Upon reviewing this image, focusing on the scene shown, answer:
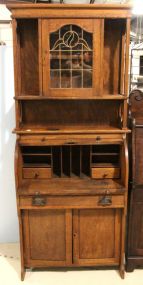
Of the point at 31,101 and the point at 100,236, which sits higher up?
the point at 31,101

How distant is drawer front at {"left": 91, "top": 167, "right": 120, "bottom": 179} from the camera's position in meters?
2.21

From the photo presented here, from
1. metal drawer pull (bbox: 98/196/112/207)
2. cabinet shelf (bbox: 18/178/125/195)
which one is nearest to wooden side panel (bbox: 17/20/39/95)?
cabinet shelf (bbox: 18/178/125/195)

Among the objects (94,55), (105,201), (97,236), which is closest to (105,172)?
(105,201)

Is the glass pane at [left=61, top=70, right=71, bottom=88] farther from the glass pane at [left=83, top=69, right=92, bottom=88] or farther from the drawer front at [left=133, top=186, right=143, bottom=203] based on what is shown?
the drawer front at [left=133, top=186, right=143, bottom=203]

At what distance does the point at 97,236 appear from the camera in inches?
85.1

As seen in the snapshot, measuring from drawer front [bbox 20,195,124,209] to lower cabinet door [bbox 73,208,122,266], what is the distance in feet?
0.22

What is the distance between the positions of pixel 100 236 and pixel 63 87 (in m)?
1.17

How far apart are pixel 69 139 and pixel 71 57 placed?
59cm

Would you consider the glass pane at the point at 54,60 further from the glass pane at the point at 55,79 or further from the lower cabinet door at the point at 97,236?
the lower cabinet door at the point at 97,236

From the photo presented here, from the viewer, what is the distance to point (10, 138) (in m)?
2.51

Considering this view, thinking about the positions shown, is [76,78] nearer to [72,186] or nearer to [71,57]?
[71,57]

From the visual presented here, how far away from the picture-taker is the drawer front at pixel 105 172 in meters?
2.21

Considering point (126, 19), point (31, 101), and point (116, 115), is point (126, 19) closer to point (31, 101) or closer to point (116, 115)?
point (116, 115)

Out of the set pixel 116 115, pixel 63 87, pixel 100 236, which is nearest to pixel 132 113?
pixel 116 115
